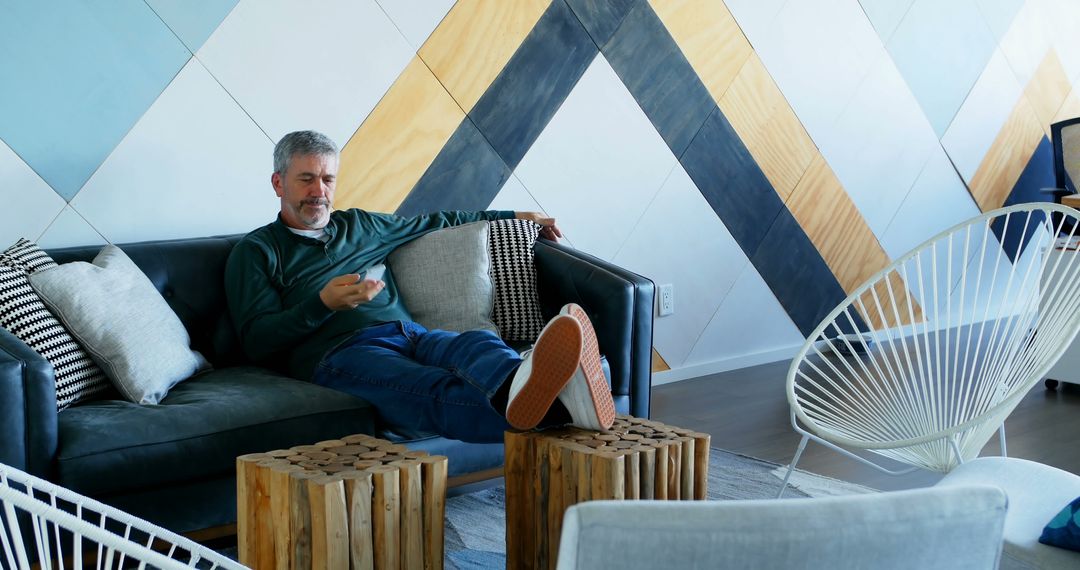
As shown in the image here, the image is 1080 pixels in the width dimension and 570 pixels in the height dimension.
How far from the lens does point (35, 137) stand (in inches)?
113

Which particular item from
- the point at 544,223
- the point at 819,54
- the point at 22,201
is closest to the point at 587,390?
the point at 544,223

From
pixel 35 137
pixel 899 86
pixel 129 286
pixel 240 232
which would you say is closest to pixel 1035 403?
pixel 899 86

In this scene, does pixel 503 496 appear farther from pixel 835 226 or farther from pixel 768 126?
pixel 835 226

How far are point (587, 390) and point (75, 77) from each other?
182cm

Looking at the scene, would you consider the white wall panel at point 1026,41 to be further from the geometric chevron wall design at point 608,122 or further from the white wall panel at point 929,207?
the white wall panel at point 929,207

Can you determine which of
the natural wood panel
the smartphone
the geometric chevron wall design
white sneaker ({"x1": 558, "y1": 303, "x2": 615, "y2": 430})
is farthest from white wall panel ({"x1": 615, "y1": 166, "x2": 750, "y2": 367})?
white sneaker ({"x1": 558, "y1": 303, "x2": 615, "y2": 430})

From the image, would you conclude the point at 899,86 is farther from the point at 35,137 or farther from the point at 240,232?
the point at 35,137

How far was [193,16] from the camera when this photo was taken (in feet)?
10.2

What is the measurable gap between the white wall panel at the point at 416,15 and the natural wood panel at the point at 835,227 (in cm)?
205

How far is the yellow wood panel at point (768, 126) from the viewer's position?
4.57 meters

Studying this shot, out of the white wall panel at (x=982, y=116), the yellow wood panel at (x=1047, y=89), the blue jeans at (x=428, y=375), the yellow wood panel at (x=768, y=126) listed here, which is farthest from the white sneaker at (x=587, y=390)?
the yellow wood panel at (x=1047, y=89)

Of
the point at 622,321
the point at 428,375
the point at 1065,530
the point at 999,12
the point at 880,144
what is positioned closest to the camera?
the point at 1065,530

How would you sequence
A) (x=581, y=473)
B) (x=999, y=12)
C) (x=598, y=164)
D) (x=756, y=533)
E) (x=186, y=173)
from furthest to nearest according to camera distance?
1. (x=999, y=12)
2. (x=598, y=164)
3. (x=186, y=173)
4. (x=581, y=473)
5. (x=756, y=533)

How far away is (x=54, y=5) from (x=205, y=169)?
616 millimetres
